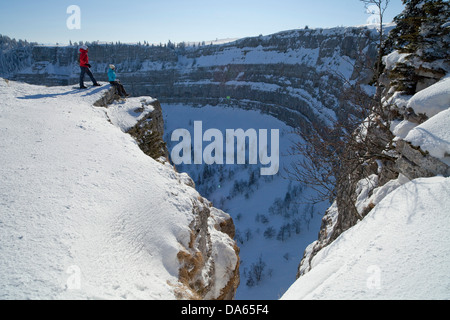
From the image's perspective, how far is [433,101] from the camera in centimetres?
493

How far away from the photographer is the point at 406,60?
6762 mm

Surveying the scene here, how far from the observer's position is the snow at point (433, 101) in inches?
190

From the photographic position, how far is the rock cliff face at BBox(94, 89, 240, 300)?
4445mm

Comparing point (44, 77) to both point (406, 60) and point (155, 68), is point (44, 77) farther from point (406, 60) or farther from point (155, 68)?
point (406, 60)

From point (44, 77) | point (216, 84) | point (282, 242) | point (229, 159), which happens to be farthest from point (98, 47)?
point (282, 242)

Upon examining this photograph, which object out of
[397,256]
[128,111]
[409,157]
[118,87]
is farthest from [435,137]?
[118,87]

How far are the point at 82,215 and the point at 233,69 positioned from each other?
8812 centimetres

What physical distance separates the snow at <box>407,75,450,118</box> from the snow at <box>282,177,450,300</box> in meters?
1.80

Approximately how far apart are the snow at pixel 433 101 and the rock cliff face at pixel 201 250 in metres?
4.89

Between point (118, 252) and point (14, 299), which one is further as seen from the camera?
point (118, 252)

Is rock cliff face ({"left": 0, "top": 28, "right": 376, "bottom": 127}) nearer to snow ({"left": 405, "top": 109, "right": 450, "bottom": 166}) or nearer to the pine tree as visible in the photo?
the pine tree

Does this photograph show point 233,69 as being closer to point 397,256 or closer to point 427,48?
point 427,48

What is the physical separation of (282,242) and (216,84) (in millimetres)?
68983
